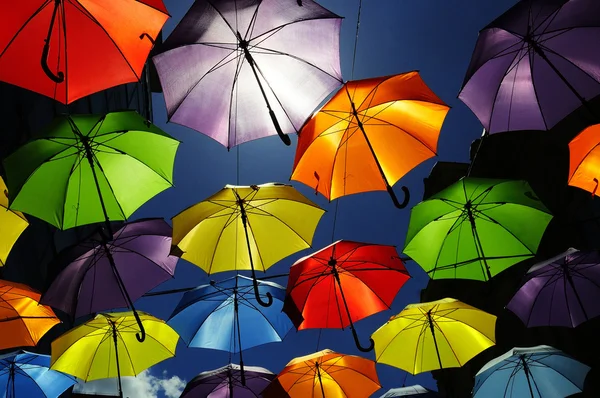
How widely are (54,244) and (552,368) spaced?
572 inches

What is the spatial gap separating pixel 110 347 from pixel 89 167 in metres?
4.46

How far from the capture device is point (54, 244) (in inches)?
620

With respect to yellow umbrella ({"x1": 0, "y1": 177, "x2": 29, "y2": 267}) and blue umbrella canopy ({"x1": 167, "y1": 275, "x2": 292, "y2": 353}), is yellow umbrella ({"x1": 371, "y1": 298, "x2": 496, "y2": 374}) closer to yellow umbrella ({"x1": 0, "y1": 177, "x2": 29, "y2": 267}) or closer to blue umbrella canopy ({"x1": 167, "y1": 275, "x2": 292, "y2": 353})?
blue umbrella canopy ({"x1": 167, "y1": 275, "x2": 292, "y2": 353})

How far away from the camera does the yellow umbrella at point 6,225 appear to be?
7246 millimetres

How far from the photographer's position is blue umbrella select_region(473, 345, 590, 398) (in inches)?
371

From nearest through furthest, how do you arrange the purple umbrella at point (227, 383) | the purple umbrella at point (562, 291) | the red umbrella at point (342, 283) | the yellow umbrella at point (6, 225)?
1. the yellow umbrella at point (6, 225)
2. the red umbrella at point (342, 283)
3. the purple umbrella at point (562, 291)
4. the purple umbrella at point (227, 383)

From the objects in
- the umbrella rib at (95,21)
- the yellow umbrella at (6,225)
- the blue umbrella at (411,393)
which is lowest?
the blue umbrella at (411,393)

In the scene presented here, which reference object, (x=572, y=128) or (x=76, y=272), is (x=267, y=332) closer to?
(x=76, y=272)

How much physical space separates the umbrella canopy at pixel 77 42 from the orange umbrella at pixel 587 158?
237 inches

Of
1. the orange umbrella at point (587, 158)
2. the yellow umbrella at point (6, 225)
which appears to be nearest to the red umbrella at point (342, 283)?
the orange umbrella at point (587, 158)

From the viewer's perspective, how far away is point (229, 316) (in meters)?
9.66

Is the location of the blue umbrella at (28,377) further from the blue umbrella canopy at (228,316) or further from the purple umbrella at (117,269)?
the blue umbrella canopy at (228,316)

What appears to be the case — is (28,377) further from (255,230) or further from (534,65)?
(534,65)

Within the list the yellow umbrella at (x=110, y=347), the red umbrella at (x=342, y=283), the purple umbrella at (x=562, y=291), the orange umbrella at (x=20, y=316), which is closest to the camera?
the orange umbrella at (x=20, y=316)
